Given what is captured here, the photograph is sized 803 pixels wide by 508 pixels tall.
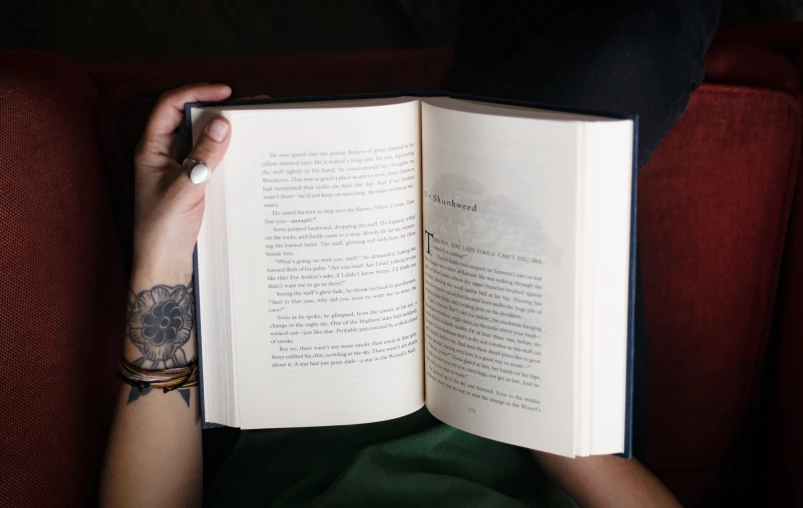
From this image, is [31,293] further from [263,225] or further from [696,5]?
[696,5]

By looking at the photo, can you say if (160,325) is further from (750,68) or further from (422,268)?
(750,68)

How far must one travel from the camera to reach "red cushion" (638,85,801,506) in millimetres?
971

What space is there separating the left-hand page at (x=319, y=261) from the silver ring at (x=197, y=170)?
25 millimetres

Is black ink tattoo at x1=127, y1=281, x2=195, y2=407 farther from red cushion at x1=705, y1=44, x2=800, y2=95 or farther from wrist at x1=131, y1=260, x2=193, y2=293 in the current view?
red cushion at x1=705, y1=44, x2=800, y2=95

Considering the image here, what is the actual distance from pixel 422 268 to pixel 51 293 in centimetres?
44

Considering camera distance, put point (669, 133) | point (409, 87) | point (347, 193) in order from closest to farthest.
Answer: point (347, 193)
point (669, 133)
point (409, 87)

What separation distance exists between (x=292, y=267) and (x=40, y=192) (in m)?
0.33

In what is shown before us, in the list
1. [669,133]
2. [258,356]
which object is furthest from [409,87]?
[258,356]

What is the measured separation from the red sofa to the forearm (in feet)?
0.25

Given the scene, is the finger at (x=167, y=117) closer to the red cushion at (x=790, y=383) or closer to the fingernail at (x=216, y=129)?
the fingernail at (x=216, y=129)

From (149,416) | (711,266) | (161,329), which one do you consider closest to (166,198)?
(161,329)

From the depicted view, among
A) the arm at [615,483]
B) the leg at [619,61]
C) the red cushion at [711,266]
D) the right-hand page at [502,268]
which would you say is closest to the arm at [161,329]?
the right-hand page at [502,268]

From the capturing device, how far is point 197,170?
2.29 ft

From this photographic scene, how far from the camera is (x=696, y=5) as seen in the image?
2.91 feet
